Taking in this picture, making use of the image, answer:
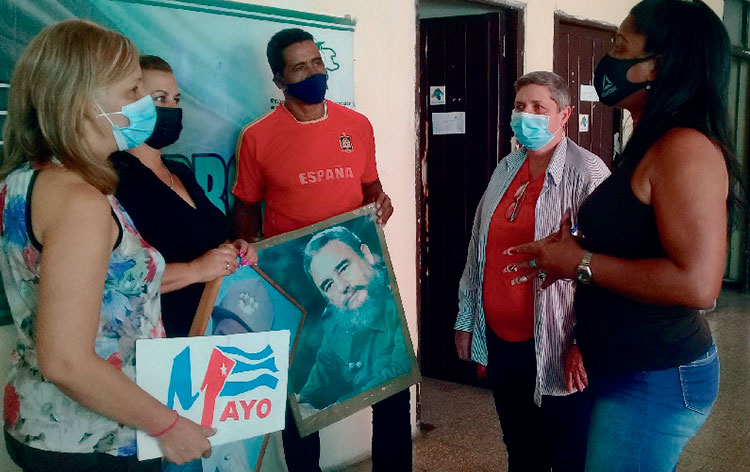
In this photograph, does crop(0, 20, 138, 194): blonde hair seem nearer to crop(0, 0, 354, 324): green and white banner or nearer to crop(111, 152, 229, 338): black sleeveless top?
crop(111, 152, 229, 338): black sleeveless top

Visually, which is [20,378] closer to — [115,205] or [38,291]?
[38,291]

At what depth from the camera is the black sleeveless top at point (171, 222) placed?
5.06 ft

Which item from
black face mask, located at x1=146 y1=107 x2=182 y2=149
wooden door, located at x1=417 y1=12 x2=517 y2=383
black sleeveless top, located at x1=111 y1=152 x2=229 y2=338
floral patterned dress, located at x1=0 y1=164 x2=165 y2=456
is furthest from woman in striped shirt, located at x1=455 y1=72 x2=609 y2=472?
Answer: wooden door, located at x1=417 y1=12 x2=517 y2=383

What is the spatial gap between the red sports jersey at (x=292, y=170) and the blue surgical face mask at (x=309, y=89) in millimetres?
83

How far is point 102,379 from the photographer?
3.55ft

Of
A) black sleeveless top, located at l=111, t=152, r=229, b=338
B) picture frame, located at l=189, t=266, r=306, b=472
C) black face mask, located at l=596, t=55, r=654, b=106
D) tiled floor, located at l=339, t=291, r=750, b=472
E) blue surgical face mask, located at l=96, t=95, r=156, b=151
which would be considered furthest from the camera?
tiled floor, located at l=339, t=291, r=750, b=472

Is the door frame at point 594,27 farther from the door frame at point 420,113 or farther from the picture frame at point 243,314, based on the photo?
the picture frame at point 243,314

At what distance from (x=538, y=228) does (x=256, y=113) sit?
1063 millimetres

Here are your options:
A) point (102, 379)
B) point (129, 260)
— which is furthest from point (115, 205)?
point (102, 379)

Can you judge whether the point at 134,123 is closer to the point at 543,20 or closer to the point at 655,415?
the point at 655,415

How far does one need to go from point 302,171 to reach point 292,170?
0.11 ft

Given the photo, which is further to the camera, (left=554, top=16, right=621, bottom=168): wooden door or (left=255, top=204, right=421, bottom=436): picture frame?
(left=554, top=16, right=621, bottom=168): wooden door

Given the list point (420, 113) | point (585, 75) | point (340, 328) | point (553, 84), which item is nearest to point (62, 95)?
point (340, 328)

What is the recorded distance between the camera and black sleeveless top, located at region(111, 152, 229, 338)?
1.54 metres
